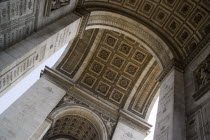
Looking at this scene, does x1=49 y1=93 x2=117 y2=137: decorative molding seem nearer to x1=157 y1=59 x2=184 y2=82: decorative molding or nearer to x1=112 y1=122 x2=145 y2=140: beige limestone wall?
x1=112 y1=122 x2=145 y2=140: beige limestone wall

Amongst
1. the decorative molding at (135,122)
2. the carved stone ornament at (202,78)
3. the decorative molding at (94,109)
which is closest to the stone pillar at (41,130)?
the decorative molding at (94,109)

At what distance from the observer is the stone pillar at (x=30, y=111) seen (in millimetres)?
10289

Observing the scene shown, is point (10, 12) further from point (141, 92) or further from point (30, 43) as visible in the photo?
point (141, 92)

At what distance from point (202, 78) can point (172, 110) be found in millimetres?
1491

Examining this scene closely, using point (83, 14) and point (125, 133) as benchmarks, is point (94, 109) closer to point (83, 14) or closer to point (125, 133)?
point (125, 133)

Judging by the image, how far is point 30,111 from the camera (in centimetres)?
1150

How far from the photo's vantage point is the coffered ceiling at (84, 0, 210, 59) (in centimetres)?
955

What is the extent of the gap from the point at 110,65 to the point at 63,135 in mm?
6449

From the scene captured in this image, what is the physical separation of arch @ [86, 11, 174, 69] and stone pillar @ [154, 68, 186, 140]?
64.2 inches

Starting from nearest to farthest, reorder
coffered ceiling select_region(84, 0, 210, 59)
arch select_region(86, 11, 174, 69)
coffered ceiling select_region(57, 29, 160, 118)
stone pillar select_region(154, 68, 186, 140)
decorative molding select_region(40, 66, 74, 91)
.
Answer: stone pillar select_region(154, 68, 186, 140), coffered ceiling select_region(84, 0, 210, 59), arch select_region(86, 11, 174, 69), decorative molding select_region(40, 66, 74, 91), coffered ceiling select_region(57, 29, 160, 118)

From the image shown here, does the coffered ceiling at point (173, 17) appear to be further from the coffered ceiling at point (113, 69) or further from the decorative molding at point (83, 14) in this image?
the coffered ceiling at point (113, 69)

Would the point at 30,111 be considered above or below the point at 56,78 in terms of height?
below

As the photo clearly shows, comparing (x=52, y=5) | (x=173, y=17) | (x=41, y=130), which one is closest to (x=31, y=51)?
(x=52, y=5)

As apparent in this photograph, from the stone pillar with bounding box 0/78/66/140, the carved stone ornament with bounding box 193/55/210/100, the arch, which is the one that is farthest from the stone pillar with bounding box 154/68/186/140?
the stone pillar with bounding box 0/78/66/140
